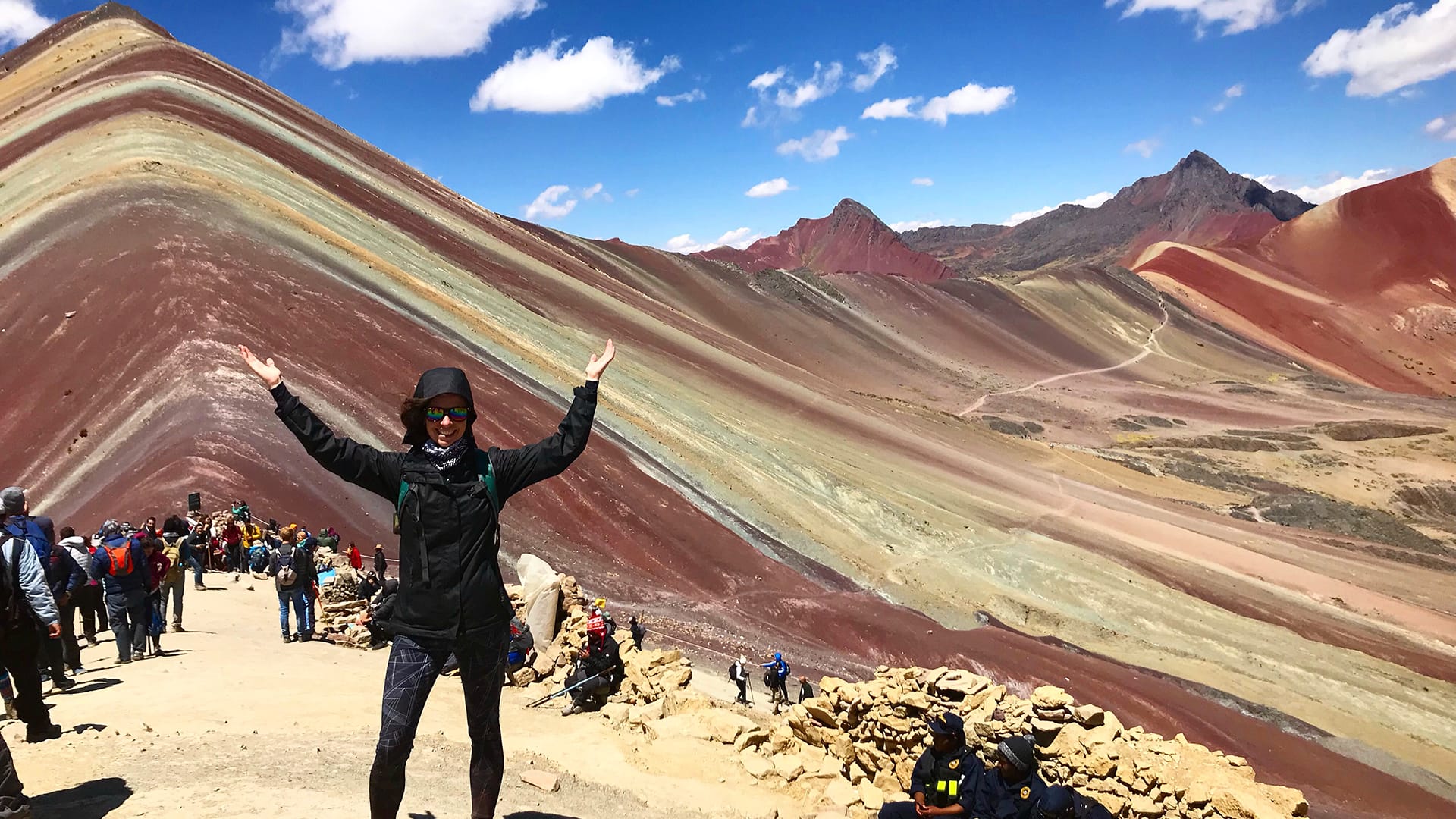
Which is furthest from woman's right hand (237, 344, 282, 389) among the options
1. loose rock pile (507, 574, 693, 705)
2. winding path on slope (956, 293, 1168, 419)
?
winding path on slope (956, 293, 1168, 419)

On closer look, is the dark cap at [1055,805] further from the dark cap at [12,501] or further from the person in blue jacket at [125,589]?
the person in blue jacket at [125,589]

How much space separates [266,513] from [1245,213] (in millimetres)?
153106

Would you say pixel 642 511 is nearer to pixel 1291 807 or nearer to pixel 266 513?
pixel 266 513

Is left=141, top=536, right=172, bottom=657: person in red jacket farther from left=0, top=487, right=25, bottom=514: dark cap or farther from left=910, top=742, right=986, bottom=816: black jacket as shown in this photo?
left=910, top=742, right=986, bottom=816: black jacket

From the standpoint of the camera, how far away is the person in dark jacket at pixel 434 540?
3.93 meters

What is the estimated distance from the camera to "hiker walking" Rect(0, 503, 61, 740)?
16.5 feet

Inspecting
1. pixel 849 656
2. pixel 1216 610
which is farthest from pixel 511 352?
pixel 1216 610

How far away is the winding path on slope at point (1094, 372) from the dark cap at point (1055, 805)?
162ft

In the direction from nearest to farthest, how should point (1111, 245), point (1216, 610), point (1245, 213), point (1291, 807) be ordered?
point (1291, 807), point (1216, 610), point (1245, 213), point (1111, 245)

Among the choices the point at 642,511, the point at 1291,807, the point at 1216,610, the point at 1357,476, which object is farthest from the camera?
the point at 1357,476

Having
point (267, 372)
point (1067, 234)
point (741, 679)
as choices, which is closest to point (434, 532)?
point (267, 372)

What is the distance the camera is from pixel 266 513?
47.0 ft

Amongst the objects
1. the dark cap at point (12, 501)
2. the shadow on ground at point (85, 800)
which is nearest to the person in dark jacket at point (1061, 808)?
the shadow on ground at point (85, 800)

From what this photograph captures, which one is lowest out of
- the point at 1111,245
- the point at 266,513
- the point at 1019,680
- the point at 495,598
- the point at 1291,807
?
the point at 1019,680
